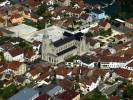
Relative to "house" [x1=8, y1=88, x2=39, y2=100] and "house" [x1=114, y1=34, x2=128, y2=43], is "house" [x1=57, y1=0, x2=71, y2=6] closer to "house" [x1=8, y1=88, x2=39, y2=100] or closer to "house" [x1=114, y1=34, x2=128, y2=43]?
"house" [x1=114, y1=34, x2=128, y2=43]

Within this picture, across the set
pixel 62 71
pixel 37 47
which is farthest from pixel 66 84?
pixel 37 47

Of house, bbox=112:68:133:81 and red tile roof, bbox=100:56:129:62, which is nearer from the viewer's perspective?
house, bbox=112:68:133:81

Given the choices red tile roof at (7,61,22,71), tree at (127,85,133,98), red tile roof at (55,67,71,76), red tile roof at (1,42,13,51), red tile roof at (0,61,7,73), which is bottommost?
tree at (127,85,133,98)

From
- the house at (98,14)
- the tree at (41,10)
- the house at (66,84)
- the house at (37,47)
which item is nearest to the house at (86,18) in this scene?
the house at (98,14)

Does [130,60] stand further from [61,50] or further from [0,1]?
[0,1]

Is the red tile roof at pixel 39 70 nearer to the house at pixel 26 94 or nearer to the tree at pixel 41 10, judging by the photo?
the house at pixel 26 94

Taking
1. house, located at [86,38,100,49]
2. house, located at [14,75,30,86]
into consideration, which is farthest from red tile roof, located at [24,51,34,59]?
house, located at [86,38,100,49]

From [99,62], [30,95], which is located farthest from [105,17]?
[30,95]
